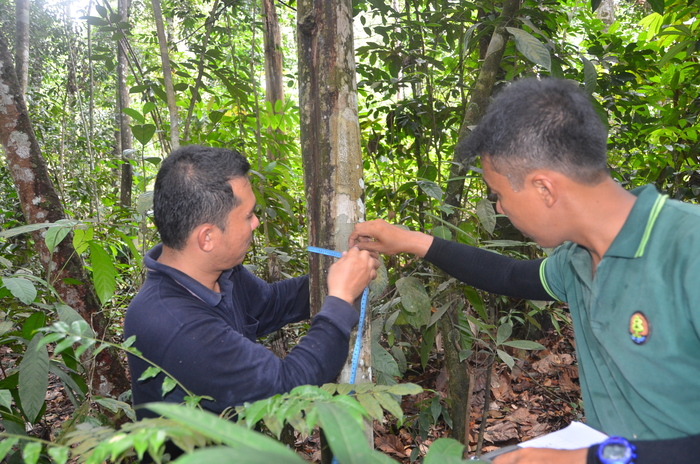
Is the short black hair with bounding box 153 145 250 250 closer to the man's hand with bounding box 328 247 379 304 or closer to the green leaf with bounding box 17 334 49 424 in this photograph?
the man's hand with bounding box 328 247 379 304

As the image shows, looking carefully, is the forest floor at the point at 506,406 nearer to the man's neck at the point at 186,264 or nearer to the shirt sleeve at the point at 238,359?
the shirt sleeve at the point at 238,359

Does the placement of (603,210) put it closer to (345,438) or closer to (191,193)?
(345,438)

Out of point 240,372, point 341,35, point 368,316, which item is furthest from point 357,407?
point 341,35

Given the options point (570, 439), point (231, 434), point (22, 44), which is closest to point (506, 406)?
point (570, 439)

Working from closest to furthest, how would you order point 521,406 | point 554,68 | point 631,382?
point 631,382 < point 554,68 < point 521,406

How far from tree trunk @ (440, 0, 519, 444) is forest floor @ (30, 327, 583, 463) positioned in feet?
0.62

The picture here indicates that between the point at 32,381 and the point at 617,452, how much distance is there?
70.2 inches

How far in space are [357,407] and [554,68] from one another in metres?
2.23

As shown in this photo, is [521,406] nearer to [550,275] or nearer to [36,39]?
[550,275]

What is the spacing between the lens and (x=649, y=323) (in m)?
1.21

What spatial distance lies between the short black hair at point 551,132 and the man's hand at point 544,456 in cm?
66

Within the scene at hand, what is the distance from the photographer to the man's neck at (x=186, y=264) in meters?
1.84

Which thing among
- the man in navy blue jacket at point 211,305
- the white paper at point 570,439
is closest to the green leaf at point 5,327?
the man in navy blue jacket at point 211,305

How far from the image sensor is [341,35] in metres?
1.76
